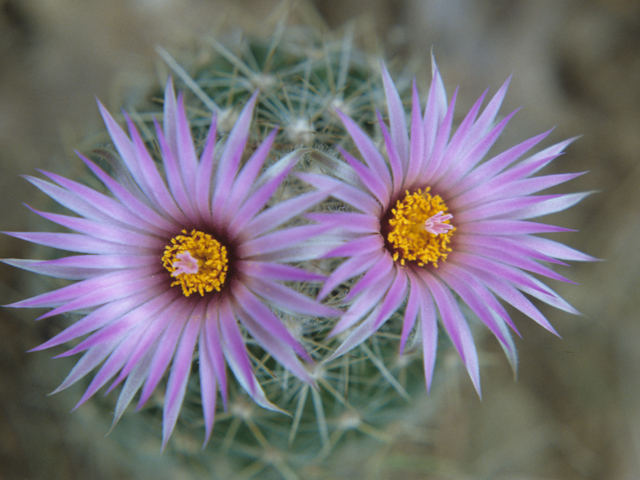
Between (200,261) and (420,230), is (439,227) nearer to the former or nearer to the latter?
(420,230)

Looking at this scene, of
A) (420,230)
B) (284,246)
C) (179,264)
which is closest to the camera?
(284,246)

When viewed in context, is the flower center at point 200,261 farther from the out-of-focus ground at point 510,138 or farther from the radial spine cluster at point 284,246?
the out-of-focus ground at point 510,138

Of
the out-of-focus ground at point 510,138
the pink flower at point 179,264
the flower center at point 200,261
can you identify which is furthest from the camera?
the out-of-focus ground at point 510,138

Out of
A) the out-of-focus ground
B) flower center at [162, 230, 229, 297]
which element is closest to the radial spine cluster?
flower center at [162, 230, 229, 297]

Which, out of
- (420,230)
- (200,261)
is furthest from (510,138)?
(200,261)

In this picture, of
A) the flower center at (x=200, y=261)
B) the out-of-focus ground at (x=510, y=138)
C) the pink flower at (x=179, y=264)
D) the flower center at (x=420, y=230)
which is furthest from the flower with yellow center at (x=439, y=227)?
the out-of-focus ground at (x=510, y=138)

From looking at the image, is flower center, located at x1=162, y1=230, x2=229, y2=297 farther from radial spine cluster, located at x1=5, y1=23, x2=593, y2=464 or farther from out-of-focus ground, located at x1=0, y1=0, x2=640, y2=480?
out-of-focus ground, located at x1=0, y1=0, x2=640, y2=480
